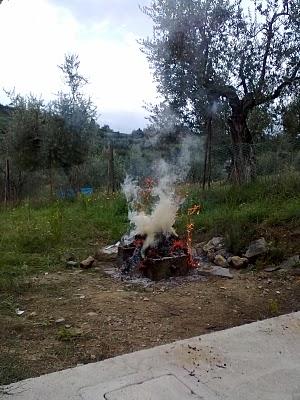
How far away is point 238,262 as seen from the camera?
4113mm

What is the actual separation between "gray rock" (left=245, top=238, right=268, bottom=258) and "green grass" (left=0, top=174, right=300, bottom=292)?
0.18m

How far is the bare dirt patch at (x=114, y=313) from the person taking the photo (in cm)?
242

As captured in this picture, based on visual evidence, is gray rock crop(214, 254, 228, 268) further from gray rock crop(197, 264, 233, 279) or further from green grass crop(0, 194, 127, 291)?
green grass crop(0, 194, 127, 291)

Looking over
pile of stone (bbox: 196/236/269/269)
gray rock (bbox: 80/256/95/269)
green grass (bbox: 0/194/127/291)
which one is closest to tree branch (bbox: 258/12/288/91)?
green grass (bbox: 0/194/127/291)

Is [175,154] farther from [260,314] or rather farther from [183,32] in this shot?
[260,314]

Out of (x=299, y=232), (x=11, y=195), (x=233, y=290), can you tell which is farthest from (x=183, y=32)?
(x=11, y=195)

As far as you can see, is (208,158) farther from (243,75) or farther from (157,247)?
(157,247)

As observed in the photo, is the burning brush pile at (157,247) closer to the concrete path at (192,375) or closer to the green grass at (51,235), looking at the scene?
the green grass at (51,235)

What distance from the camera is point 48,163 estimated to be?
10992 millimetres

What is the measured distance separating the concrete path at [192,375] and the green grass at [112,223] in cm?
171

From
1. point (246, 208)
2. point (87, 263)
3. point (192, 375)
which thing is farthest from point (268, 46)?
point (192, 375)

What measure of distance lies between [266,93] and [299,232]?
3.28 metres

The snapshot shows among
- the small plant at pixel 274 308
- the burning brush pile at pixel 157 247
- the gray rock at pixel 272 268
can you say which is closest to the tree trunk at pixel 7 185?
the burning brush pile at pixel 157 247

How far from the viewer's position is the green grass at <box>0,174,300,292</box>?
4492mm
